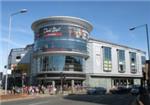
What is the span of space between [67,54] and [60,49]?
2.43 m

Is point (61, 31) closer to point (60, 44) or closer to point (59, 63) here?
point (60, 44)

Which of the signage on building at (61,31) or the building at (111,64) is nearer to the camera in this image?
the signage on building at (61,31)

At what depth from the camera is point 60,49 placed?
80.6m

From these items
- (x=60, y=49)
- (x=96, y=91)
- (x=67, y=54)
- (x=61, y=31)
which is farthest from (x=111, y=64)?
(x=96, y=91)

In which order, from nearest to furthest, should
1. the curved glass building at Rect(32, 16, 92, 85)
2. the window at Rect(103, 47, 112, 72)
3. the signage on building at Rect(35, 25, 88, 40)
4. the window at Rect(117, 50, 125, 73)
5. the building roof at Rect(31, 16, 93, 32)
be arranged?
the curved glass building at Rect(32, 16, 92, 85) < the signage on building at Rect(35, 25, 88, 40) < the building roof at Rect(31, 16, 93, 32) < the window at Rect(103, 47, 112, 72) < the window at Rect(117, 50, 125, 73)

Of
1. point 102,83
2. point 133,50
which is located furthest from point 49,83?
point 133,50

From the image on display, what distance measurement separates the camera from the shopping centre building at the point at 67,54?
81.1 metres

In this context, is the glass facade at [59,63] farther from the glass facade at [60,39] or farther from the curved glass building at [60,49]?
the glass facade at [60,39]

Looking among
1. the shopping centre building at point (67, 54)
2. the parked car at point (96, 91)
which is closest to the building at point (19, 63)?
the shopping centre building at point (67, 54)

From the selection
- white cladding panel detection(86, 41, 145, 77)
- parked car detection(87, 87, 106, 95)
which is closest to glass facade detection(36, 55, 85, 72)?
white cladding panel detection(86, 41, 145, 77)

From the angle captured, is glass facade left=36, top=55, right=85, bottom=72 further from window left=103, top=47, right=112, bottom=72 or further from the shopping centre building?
window left=103, top=47, right=112, bottom=72

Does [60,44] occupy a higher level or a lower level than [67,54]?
higher

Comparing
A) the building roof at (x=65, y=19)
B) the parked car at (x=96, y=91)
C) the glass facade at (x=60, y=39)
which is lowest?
the parked car at (x=96, y=91)

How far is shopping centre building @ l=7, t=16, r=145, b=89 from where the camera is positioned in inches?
3191
